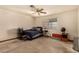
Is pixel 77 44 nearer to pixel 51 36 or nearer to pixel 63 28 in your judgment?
pixel 63 28

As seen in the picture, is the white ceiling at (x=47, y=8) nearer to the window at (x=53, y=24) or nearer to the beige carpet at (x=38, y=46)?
the window at (x=53, y=24)

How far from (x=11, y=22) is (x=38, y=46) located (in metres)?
0.81

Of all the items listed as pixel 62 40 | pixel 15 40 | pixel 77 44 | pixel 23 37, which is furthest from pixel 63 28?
pixel 15 40

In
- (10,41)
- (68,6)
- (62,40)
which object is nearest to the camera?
(68,6)

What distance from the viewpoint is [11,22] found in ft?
5.25

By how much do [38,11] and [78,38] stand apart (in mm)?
1015

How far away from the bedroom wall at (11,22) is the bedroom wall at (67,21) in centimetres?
26

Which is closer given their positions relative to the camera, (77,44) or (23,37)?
(77,44)

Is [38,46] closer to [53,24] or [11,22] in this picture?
[53,24]

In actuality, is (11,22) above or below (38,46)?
above

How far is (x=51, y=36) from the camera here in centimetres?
175

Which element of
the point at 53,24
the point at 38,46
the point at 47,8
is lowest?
the point at 38,46

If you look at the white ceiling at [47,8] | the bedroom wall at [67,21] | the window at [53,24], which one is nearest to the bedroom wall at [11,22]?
the white ceiling at [47,8]

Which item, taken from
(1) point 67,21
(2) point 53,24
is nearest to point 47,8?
(2) point 53,24
